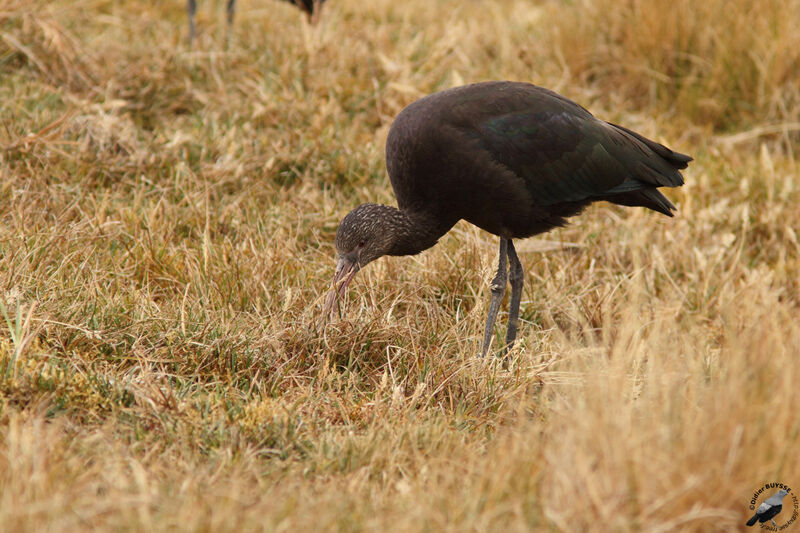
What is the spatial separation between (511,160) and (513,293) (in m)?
0.71

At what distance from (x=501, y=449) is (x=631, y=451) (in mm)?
413

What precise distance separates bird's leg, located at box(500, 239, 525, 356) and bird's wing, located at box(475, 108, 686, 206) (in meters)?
0.38

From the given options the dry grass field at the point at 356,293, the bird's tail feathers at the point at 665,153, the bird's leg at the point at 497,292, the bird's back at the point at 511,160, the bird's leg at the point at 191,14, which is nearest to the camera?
the dry grass field at the point at 356,293

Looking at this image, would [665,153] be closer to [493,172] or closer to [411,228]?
[493,172]

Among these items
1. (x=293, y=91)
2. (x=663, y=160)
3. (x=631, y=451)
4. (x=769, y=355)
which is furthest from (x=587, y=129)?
(x=293, y=91)

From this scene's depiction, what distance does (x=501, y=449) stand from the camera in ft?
8.93

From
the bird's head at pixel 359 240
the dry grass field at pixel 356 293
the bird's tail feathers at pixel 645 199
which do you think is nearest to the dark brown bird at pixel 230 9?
the dry grass field at pixel 356 293

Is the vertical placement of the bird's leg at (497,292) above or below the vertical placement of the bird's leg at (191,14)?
below

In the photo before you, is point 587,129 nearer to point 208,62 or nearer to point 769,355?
point 769,355

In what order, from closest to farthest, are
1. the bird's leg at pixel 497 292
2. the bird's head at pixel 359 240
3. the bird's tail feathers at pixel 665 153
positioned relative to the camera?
1. the bird's head at pixel 359 240
2. the bird's leg at pixel 497 292
3. the bird's tail feathers at pixel 665 153

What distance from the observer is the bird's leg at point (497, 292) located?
161 inches

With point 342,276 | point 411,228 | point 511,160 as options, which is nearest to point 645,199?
point 511,160

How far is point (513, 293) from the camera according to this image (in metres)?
4.30

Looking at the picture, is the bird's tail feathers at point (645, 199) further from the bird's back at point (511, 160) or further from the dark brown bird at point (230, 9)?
the dark brown bird at point (230, 9)
